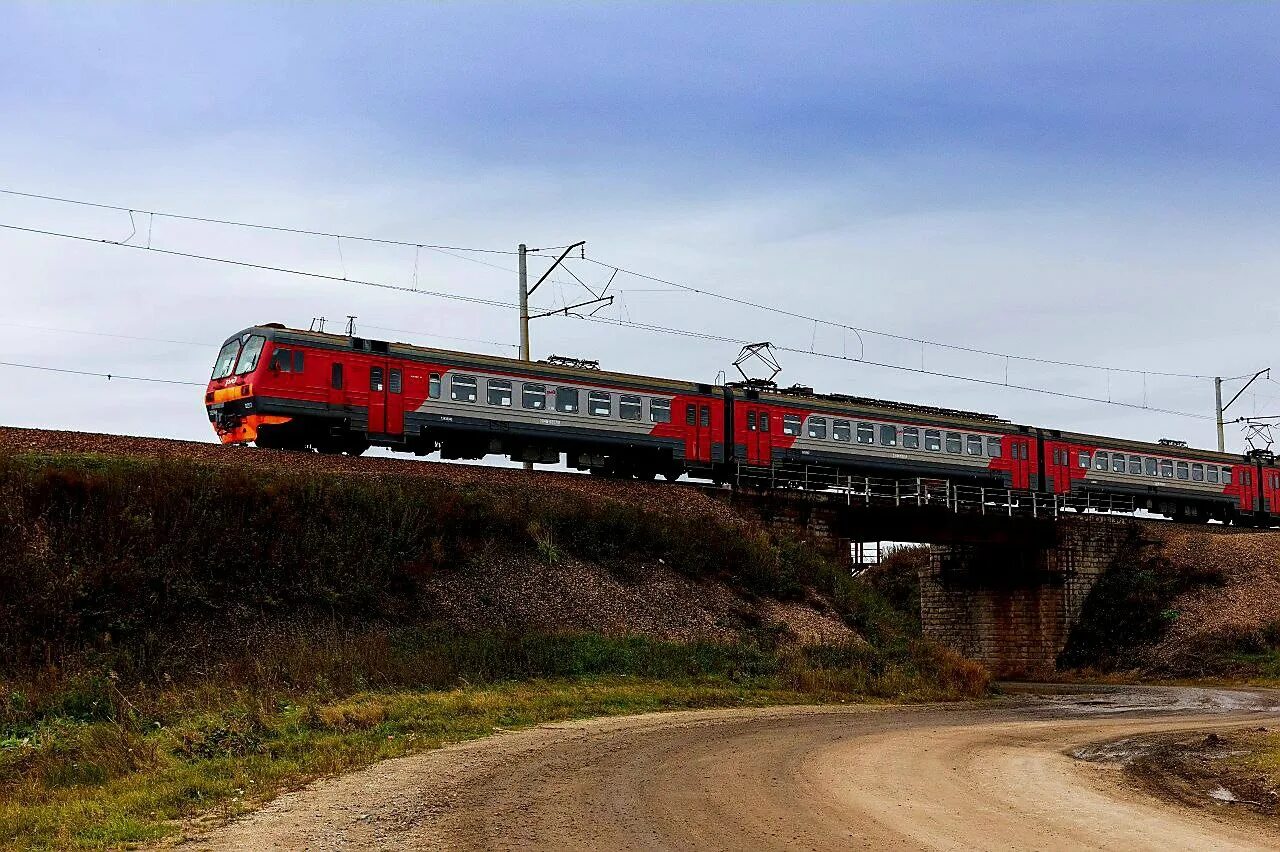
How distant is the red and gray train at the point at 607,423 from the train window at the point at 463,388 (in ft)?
0.15

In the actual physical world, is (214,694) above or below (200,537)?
below

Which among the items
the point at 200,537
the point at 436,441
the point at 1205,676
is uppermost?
the point at 436,441

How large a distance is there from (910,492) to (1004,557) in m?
5.77

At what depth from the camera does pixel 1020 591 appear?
53.1m

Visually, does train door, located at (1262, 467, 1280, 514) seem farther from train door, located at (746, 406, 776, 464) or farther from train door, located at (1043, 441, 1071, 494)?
train door, located at (746, 406, 776, 464)

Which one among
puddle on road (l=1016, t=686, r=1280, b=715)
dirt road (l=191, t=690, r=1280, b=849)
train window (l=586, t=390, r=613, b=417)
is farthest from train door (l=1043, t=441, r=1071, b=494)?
dirt road (l=191, t=690, r=1280, b=849)

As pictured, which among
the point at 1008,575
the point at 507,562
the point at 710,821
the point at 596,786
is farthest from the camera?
the point at 1008,575

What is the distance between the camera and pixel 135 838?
13.0 metres

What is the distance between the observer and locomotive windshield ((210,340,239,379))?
118 ft

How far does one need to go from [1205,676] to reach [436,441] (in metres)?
29.3

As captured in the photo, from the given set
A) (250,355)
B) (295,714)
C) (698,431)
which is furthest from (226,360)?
(295,714)

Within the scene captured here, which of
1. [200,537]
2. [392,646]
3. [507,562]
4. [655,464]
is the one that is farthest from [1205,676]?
[200,537]

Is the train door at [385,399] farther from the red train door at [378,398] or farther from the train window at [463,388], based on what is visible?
the train window at [463,388]

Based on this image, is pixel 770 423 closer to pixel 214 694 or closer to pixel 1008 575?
pixel 1008 575
